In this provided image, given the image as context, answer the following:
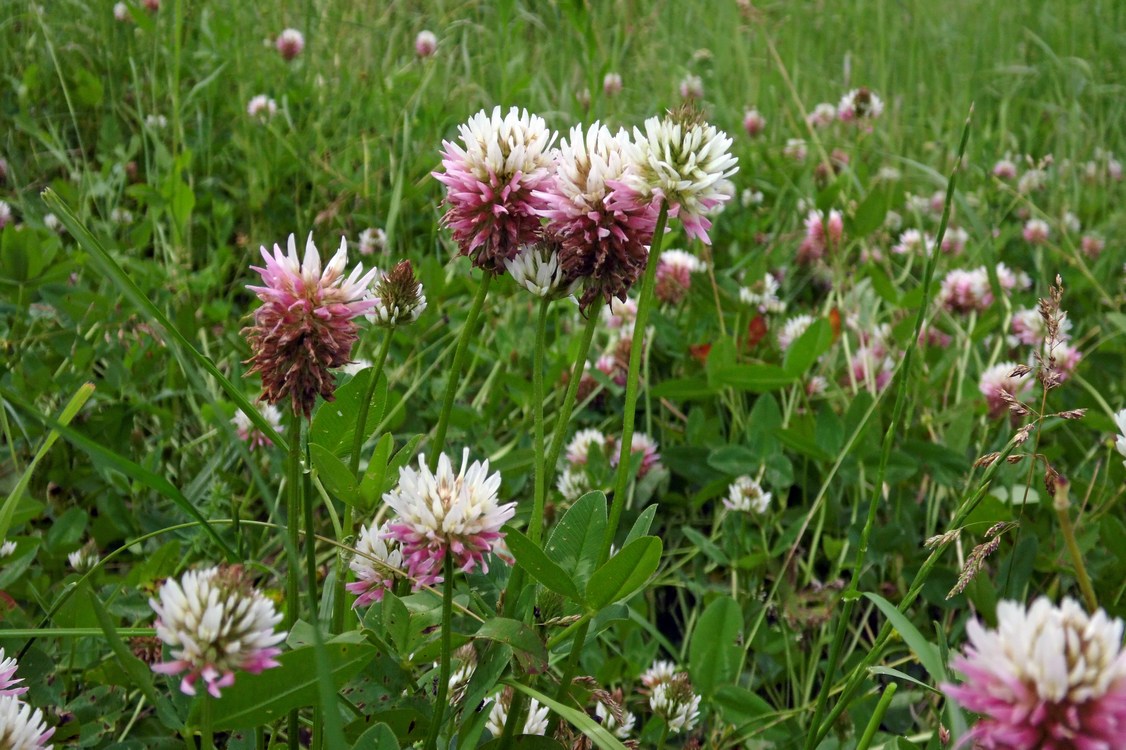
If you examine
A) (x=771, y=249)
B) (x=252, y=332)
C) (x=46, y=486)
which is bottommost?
(x=252, y=332)

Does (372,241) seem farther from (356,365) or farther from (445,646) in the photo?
(445,646)

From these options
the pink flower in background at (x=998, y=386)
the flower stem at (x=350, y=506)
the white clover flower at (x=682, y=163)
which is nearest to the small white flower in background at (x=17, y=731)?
the flower stem at (x=350, y=506)

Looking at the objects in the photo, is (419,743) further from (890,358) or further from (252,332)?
(890,358)

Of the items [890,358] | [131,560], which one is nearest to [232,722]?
[131,560]

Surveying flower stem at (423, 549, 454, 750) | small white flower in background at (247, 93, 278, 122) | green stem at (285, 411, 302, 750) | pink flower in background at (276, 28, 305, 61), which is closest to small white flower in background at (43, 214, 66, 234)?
small white flower in background at (247, 93, 278, 122)

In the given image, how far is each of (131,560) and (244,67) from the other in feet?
5.90

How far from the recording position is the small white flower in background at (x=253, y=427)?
4.59 ft

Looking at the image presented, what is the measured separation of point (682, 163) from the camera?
2.41ft

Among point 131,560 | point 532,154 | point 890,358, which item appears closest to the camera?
point 532,154

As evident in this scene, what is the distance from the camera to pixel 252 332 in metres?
0.81

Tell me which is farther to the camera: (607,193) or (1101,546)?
(1101,546)

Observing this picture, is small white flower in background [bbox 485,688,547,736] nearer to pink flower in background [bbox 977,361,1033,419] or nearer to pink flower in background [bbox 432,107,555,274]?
pink flower in background [bbox 432,107,555,274]

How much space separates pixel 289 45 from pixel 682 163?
2634 millimetres

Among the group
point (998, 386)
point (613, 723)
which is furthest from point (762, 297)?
point (613, 723)
